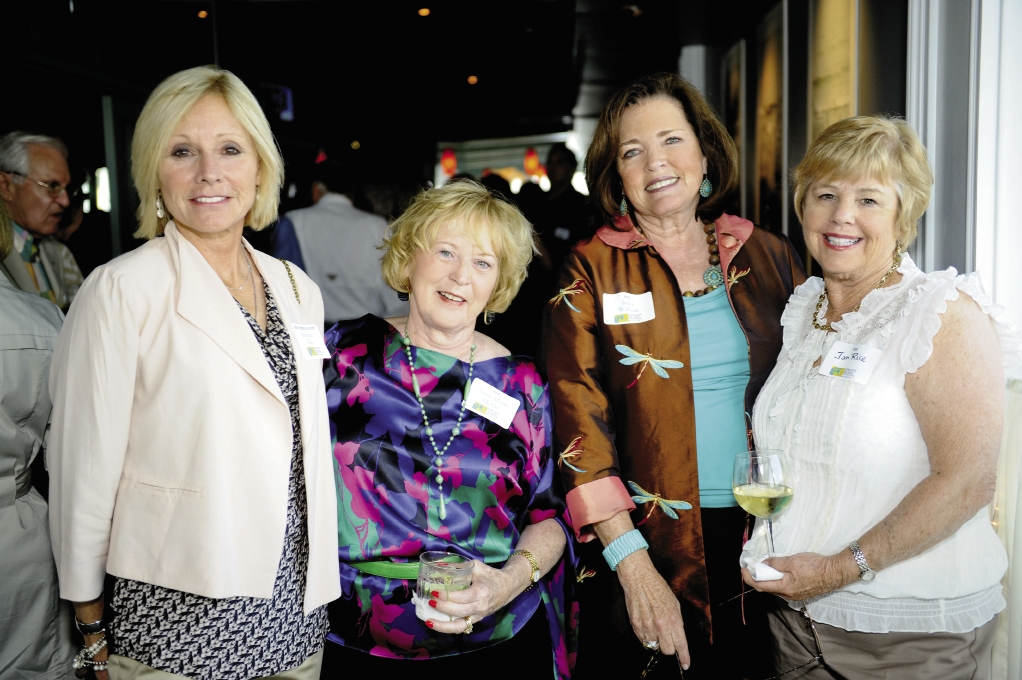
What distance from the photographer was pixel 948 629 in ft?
5.30

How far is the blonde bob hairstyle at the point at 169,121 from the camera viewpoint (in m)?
1.68

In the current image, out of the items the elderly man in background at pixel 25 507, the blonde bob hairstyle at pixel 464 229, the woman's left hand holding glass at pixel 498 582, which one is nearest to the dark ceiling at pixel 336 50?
the elderly man in background at pixel 25 507

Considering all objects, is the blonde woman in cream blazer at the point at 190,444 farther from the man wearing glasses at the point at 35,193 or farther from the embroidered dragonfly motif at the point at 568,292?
the man wearing glasses at the point at 35,193

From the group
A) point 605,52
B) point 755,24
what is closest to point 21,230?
point 755,24

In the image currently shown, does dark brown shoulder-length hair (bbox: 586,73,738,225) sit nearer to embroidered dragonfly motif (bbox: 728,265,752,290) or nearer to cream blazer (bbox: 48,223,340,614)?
embroidered dragonfly motif (bbox: 728,265,752,290)

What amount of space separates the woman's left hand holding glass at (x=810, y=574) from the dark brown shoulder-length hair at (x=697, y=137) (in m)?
0.98

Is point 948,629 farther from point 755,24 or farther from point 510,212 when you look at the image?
point 755,24

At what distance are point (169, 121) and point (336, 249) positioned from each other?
8.66ft

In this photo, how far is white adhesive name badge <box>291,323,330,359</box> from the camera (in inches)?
69.6

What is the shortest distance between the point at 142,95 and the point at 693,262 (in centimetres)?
555

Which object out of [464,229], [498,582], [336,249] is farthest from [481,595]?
[336,249]

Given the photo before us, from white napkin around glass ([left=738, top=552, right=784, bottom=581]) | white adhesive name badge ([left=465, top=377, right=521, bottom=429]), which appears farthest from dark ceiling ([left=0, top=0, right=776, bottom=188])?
white napkin around glass ([left=738, top=552, right=784, bottom=581])

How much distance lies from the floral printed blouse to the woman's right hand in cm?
17

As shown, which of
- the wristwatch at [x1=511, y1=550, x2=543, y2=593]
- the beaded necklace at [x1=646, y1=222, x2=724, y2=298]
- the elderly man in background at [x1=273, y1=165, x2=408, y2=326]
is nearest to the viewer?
the wristwatch at [x1=511, y1=550, x2=543, y2=593]
